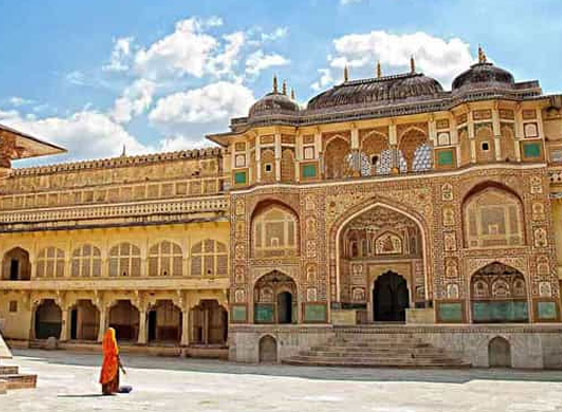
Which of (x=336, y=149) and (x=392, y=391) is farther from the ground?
(x=336, y=149)

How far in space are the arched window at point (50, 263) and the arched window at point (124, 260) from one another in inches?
105

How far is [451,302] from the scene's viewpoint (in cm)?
2088

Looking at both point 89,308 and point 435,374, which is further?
point 89,308

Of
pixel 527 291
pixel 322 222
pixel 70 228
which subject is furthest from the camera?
pixel 70 228

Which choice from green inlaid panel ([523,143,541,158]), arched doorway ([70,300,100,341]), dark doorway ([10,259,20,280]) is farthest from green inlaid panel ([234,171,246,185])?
dark doorway ([10,259,20,280])

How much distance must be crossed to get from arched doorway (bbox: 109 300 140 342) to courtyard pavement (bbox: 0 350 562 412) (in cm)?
841

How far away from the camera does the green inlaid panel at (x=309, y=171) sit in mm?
23328

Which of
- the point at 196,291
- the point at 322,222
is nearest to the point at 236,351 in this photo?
the point at 196,291

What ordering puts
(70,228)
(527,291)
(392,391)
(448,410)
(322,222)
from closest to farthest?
(448,410), (392,391), (527,291), (322,222), (70,228)

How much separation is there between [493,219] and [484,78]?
481cm

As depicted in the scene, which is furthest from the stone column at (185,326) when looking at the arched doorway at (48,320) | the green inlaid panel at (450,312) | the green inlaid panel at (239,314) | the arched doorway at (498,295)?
the arched doorway at (498,295)

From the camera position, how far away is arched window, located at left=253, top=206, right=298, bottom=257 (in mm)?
23094

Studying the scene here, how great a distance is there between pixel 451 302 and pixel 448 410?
10.7 metres

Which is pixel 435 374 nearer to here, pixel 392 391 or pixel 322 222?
pixel 392 391
